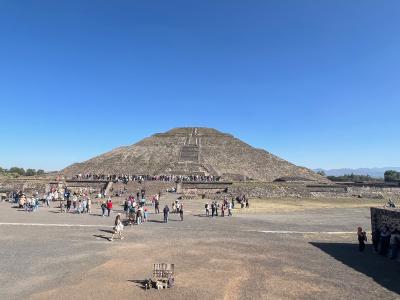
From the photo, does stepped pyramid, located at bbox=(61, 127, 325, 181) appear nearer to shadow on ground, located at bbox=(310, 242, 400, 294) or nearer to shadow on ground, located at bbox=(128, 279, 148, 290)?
shadow on ground, located at bbox=(310, 242, 400, 294)

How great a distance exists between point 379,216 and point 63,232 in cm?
1426

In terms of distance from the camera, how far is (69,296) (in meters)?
9.18

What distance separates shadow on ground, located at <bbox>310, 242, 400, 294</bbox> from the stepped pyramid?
41651mm

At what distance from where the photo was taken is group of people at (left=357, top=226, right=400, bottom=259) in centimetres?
1371

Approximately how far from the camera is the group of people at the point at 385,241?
13711 millimetres

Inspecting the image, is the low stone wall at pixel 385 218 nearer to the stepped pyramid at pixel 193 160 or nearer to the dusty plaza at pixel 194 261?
the dusty plaza at pixel 194 261

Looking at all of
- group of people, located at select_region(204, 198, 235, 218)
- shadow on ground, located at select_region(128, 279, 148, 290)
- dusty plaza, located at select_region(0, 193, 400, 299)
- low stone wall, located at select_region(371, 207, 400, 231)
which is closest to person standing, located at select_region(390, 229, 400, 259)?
dusty plaza, located at select_region(0, 193, 400, 299)

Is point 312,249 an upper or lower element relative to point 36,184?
lower

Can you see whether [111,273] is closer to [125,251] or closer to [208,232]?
[125,251]

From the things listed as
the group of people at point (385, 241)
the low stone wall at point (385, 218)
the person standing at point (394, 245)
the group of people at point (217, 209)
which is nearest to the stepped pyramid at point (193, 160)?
the group of people at point (217, 209)

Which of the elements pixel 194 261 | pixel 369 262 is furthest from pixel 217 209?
pixel 369 262

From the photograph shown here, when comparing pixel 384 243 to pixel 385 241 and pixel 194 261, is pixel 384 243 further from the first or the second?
pixel 194 261

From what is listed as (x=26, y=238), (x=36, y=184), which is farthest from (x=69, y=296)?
(x=36, y=184)

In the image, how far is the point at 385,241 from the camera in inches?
565
